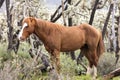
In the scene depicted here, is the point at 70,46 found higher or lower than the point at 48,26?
lower

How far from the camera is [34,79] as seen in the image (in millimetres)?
7531

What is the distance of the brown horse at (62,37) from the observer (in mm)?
9703

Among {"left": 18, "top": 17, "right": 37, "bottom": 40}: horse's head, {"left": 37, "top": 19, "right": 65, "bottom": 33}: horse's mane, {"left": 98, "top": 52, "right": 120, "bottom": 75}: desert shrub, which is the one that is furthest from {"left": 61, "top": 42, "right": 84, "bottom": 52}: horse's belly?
{"left": 98, "top": 52, "right": 120, "bottom": 75}: desert shrub

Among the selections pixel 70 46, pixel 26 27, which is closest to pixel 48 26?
pixel 26 27

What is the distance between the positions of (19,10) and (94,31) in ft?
14.3

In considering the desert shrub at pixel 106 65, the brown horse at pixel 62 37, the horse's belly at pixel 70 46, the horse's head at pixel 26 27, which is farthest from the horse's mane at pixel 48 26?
the desert shrub at pixel 106 65

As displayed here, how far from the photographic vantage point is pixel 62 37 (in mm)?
10430

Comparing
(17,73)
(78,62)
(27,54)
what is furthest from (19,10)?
(17,73)

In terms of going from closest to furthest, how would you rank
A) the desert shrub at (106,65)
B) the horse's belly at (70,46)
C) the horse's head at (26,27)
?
the horse's head at (26,27), the horse's belly at (70,46), the desert shrub at (106,65)

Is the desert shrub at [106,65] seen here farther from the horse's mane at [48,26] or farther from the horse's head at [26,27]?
the horse's head at [26,27]

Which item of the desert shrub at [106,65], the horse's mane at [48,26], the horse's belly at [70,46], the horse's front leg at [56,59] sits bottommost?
the desert shrub at [106,65]

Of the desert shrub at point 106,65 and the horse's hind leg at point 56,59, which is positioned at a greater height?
the horse's hind leg at point 56,59

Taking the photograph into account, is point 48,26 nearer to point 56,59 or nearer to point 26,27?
point 26,27

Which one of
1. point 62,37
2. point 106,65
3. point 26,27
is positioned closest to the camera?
point 26,27
